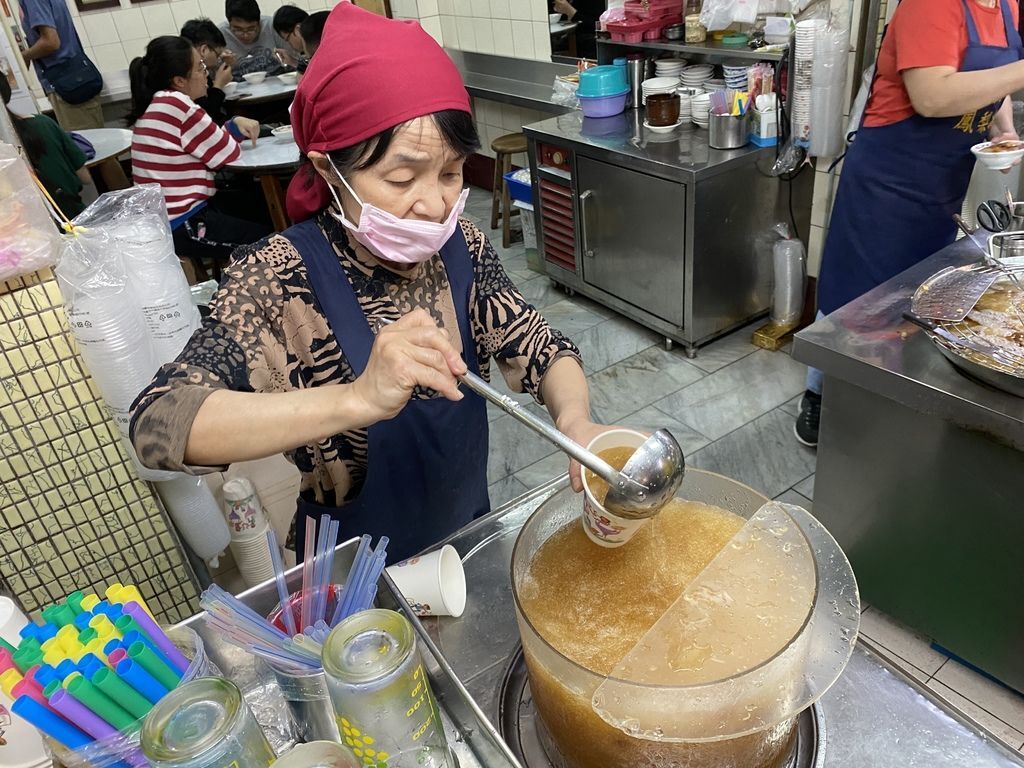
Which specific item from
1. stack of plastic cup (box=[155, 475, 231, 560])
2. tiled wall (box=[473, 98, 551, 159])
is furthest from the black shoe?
tiled wall (box=[473, 98, 551, 159])

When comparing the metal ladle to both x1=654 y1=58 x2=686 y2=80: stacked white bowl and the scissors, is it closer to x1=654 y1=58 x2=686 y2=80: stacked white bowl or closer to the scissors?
the scissors

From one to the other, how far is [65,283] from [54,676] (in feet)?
3.26

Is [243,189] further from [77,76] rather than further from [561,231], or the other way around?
[77,76]

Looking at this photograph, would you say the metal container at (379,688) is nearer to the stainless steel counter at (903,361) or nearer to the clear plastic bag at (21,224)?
the clear plastic bag at (21,224)

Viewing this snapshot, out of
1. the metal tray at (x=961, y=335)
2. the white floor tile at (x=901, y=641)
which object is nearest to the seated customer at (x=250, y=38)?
the metal tray at (x=961, y=335)

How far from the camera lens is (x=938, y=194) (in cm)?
245

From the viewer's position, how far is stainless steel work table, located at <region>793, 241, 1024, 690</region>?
1.62 meters

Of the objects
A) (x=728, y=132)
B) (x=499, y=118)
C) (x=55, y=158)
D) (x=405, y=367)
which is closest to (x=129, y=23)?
(x=499, y=118)

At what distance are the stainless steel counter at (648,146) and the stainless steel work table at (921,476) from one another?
133cm

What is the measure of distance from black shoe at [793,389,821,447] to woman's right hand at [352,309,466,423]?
228cm

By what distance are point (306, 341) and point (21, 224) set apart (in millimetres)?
640

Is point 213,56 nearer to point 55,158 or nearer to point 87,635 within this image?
point 55,158

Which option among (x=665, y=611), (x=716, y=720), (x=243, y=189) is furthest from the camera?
(x=243, y=189)

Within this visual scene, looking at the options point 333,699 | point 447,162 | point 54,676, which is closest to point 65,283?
point 447,162
